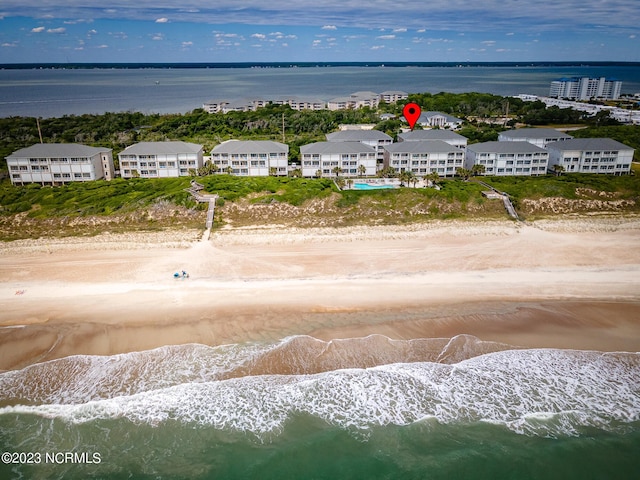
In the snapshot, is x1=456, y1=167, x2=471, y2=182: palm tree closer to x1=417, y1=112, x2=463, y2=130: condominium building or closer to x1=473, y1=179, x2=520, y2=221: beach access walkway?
x1=473, y1=179, x2=520, y2=221: beach access walkway

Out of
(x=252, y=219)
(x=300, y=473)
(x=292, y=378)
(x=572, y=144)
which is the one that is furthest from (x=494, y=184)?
(x=300, y=473)

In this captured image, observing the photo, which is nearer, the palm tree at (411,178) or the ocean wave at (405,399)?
the ocean wave at (405,399)

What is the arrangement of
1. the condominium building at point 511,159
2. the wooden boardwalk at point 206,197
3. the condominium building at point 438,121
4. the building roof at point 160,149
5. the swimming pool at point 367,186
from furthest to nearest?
the condominium building at point 438,121 < the condominium building at point 511,159 < the building roof at point 160,149 < the swimming pool at point 367,186 < the wooden boardwalk at point 206,197

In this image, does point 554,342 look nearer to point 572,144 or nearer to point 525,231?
point 525,231

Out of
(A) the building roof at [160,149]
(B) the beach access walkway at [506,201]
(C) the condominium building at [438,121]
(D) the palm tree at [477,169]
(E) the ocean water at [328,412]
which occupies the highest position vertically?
(A) the building roof at [160,149]

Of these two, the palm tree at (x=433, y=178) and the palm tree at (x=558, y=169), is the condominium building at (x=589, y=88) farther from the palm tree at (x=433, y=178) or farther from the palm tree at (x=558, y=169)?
the palm tree at (x=433, y=178)

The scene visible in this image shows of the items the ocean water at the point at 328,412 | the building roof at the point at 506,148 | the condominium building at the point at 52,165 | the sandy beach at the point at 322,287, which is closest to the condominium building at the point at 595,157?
the building roof at the point at 506,148

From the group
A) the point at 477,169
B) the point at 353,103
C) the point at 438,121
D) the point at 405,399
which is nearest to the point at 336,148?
the point at 477,169
